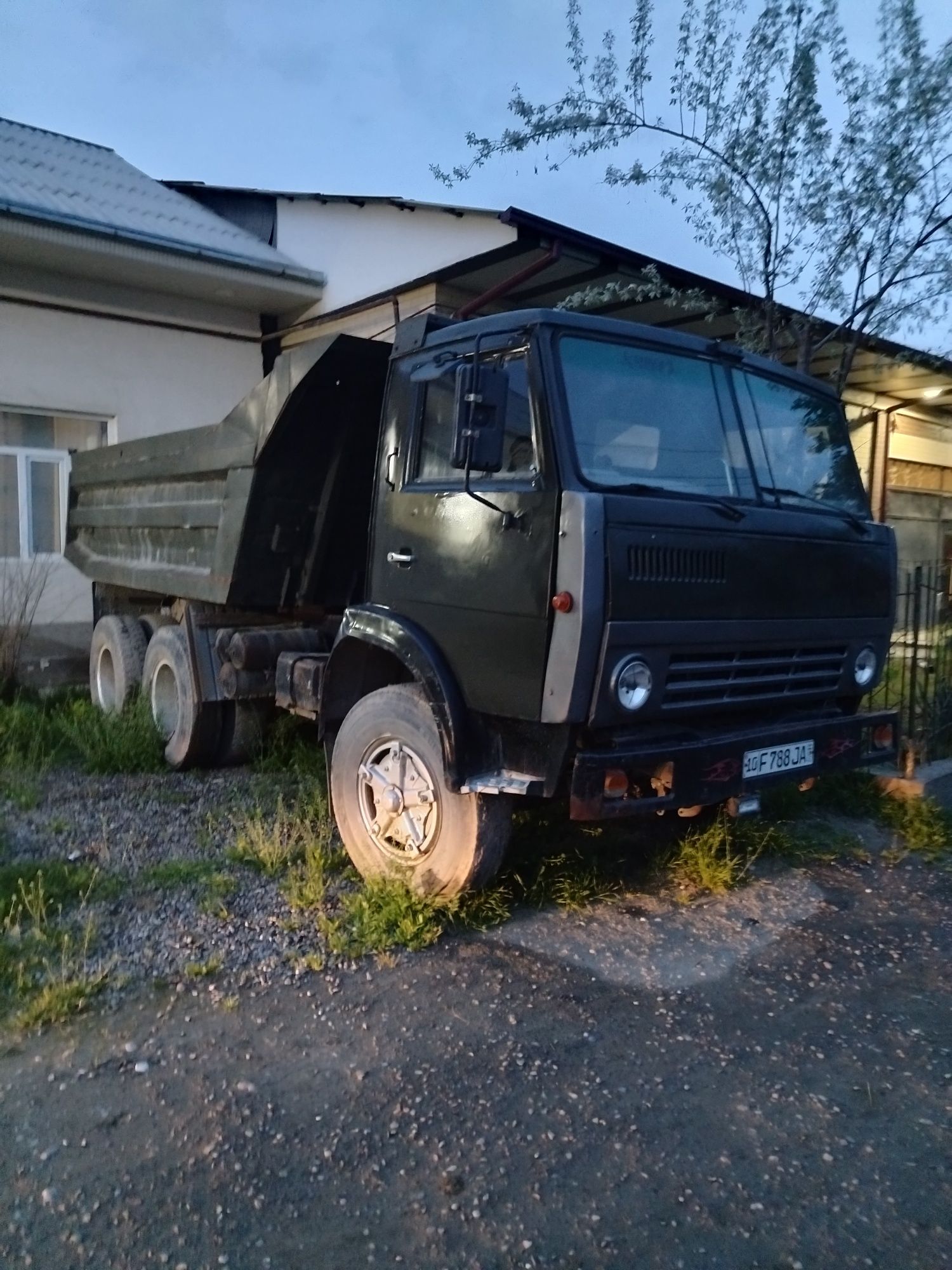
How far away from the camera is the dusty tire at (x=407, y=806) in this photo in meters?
4.23

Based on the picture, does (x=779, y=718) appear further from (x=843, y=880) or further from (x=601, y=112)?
(x=601, y=112)

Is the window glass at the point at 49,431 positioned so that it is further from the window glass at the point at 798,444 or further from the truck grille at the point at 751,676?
the truck grille at the point at 751,676

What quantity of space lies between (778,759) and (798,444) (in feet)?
5.08

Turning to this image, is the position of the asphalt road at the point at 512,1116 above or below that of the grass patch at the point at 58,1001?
below

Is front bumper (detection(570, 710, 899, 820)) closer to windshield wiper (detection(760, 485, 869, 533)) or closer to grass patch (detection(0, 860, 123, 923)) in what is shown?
windshield wiper (detection(760, 485, 869, 533))

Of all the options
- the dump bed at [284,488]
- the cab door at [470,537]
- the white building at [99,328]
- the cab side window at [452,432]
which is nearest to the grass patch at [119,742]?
the dump bed at [284,488]

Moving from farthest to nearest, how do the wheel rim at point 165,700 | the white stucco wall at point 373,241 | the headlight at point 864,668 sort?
1. the white stucco wall at point 373,241
2. the wheel rim at point 165,700
3. the headlight at point 864,668

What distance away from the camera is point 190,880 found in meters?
4.73

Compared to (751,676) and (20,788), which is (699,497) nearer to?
(751,676)

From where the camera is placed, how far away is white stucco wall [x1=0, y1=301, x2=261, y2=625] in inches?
386

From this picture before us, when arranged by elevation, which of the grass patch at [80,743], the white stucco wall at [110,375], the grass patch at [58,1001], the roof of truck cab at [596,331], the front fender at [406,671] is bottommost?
the grass patch at [58,1001]

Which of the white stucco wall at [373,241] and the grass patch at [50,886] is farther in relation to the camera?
the white stucco wall at [373,241]

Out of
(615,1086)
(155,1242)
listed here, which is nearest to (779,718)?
(615,1086)

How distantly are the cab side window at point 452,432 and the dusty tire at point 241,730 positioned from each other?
2.81m
